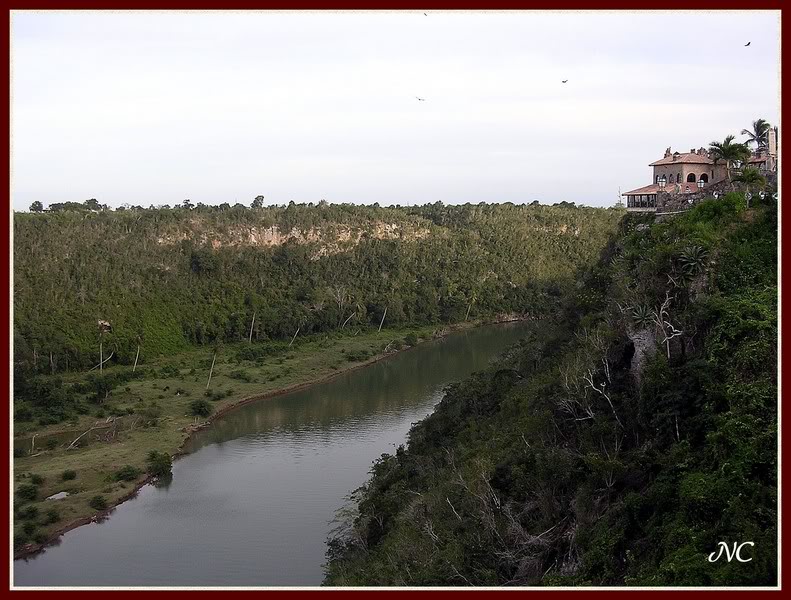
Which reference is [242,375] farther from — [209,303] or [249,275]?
[249,275]

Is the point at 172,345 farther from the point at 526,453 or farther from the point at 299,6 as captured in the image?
the point at 299,6

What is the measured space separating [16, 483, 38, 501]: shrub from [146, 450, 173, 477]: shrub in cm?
346

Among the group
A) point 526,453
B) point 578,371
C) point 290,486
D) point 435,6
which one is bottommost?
point 290,486

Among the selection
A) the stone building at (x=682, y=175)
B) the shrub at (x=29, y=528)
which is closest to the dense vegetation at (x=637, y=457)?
the stone building at (x=682, y=175)

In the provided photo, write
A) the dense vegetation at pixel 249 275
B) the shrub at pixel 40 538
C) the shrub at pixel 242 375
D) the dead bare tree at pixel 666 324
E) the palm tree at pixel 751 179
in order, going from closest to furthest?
the dead bare tree at pixel 666 324, the palm tree at pixel 751 179, the shrub at pixel 40 538, the shrub at pixel 242 375, the dense vegetation at pixel 249 275

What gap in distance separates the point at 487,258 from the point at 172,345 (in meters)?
26.3

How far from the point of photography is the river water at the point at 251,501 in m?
18.9

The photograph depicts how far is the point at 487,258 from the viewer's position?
62250 millimetres

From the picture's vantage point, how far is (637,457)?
13711mm

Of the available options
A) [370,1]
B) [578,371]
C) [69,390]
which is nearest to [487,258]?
[69,390]

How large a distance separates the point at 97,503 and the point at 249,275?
31.4 meters

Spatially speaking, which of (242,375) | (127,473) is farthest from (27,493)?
(242,375)

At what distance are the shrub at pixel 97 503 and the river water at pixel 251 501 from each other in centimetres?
47

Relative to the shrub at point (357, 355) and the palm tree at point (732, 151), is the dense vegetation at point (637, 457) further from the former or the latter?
the shrub at point (357, 355)
